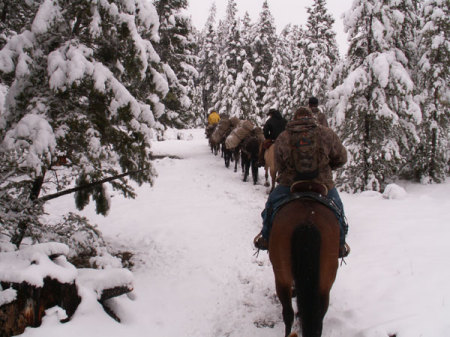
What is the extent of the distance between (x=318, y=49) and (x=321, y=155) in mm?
26425

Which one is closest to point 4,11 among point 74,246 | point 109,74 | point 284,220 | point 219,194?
point 109,74

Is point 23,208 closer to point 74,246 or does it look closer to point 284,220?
point 74,246

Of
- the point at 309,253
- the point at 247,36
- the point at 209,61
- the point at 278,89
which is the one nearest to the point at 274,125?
the point at 309,253

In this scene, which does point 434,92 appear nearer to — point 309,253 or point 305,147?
point 305,147

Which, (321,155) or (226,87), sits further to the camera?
(226,87)

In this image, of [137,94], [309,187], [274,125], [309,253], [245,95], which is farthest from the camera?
[245,95]

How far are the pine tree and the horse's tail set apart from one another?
1468 cm

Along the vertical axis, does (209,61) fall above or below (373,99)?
above

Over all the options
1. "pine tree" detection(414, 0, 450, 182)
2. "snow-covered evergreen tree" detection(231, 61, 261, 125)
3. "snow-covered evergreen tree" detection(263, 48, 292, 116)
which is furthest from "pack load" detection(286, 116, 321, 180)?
"snow-covered evergreen tree" detection(231, 61, 261, 125)

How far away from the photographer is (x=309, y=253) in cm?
306

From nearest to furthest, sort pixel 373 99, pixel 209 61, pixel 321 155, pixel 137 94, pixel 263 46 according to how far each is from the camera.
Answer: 1. pixel 321 155
2. pixel 137 94
3. pixel 373 99
4. pixel 263 46
5. pixel 209 61

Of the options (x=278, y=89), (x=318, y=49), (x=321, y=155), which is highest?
(x=318, y=49)

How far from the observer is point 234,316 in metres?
4.39

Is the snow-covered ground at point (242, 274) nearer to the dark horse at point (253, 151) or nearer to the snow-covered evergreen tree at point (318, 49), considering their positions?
the dark horse at point (253, 151)
